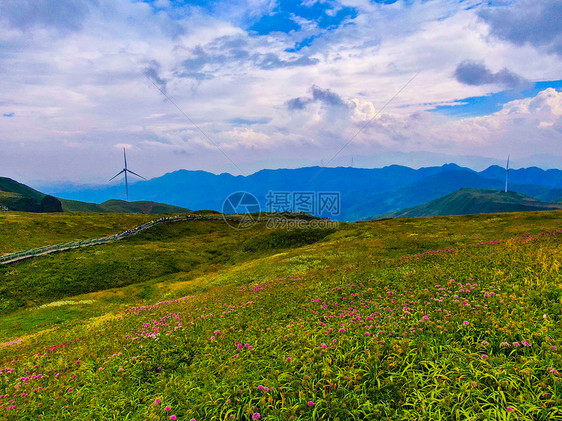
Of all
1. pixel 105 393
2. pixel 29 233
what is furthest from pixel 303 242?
pixel 29 233

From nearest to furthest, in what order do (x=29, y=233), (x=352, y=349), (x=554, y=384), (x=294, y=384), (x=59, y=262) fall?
(x=554, y=384) < (x=294, y=384) < (x=352, y=349) < (x=59, y=262) < (x=29, y=233)

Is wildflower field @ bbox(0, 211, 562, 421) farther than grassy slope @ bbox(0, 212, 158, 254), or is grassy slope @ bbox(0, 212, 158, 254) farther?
grassy slope @ bbox(0, 212, 158, 254)

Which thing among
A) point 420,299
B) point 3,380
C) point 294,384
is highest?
point 420,299

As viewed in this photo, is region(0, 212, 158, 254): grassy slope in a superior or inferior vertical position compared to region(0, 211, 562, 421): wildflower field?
inferior

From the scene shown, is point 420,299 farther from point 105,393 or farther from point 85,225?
point 85,225

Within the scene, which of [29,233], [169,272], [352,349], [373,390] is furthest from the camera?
[29,233]

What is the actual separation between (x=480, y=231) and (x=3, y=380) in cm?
5878

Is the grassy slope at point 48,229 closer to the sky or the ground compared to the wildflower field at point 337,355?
closer to the ground

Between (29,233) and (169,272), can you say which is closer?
(169,272)

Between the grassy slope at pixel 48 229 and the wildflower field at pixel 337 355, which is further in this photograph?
the grassy slope at pixel 48 229

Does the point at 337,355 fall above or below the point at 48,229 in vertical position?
above

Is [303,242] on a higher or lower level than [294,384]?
lower

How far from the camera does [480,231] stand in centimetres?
4722

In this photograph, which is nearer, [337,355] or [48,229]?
[337,355]
